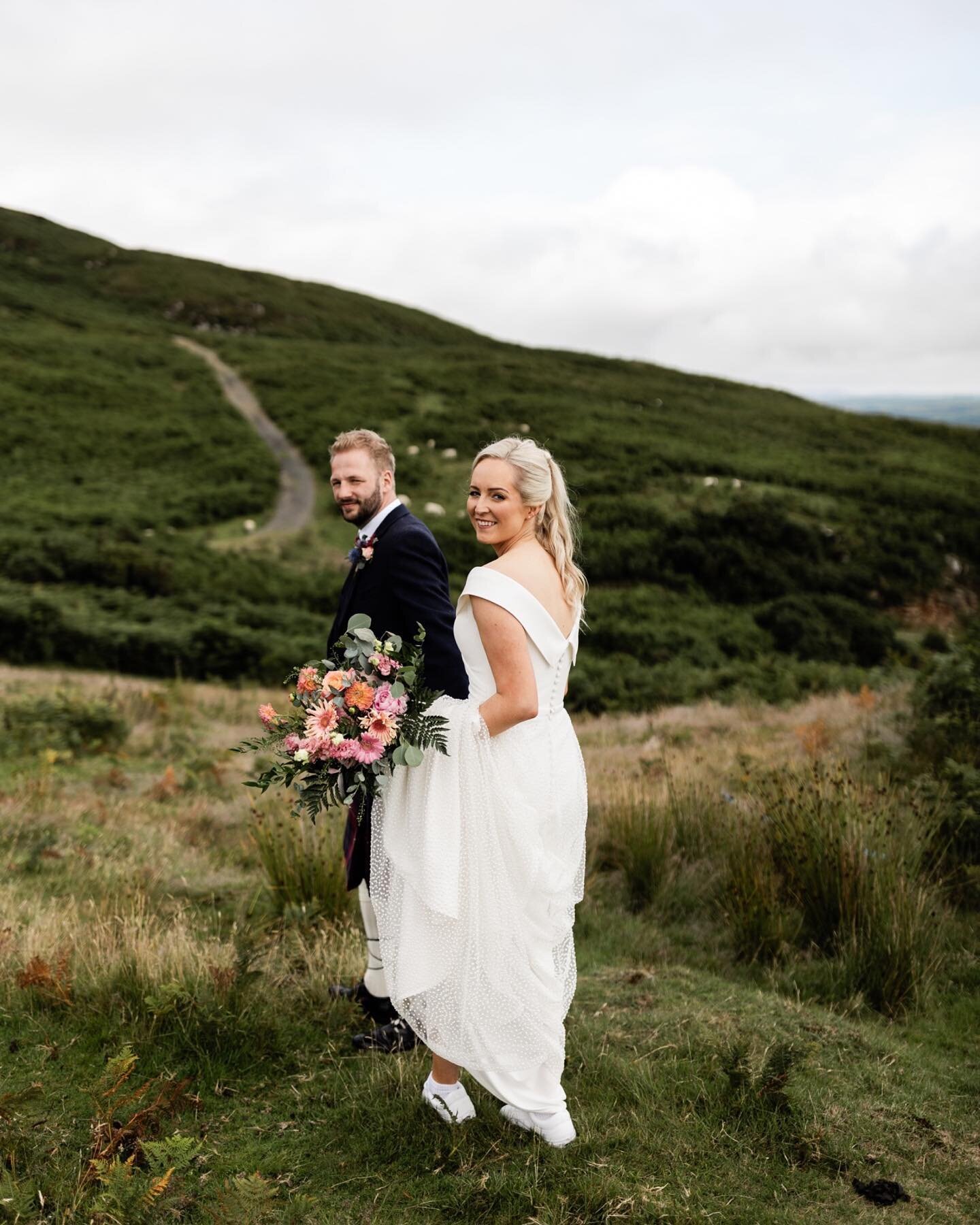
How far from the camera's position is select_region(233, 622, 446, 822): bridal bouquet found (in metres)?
2.81

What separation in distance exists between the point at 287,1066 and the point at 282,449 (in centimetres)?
3272

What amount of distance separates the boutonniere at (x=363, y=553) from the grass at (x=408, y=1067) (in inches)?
72.6

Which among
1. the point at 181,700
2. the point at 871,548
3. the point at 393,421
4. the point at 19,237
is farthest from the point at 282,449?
the point at 19,237

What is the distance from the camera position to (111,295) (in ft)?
200

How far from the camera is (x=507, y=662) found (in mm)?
2834

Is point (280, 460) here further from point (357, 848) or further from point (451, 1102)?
point (451, 1102)

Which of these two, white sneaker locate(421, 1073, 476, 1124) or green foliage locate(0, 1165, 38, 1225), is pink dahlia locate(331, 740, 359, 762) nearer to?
white sneaker locate(421, 1073, 476, 1124)

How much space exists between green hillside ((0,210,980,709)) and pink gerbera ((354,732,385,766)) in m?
12.7

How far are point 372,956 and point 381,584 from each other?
1.61 meters

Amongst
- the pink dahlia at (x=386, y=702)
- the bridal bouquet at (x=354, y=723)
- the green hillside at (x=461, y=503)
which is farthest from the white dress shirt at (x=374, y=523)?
the green hillside at (x=461, y=503)

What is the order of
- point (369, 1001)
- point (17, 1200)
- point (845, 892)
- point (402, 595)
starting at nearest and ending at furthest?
point (17, 1200) → point (402, 595) → point (369, 1001) → point (845, 892)

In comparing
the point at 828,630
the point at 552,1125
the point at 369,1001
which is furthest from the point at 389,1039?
the point at 828,630

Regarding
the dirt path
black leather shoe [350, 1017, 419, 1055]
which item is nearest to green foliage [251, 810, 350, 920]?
black leather shoe [350, 1017, 419, 1055]

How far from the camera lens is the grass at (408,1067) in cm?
284
